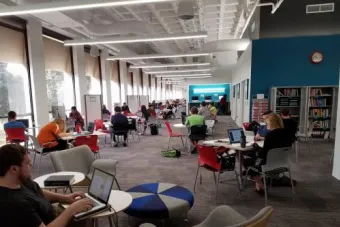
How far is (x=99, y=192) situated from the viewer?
1858 millimetres

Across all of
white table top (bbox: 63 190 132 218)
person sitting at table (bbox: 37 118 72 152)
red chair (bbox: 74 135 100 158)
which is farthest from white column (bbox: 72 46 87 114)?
white table top (bbox: 63 190 132 218)

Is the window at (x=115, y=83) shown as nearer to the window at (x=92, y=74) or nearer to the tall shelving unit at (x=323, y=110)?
the window at (x=92, y=74)

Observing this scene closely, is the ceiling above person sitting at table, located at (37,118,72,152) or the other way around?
above

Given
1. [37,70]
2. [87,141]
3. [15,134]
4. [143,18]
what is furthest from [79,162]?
[143,18]

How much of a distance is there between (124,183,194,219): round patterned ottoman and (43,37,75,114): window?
21.7 ft

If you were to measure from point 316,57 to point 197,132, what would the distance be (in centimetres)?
472

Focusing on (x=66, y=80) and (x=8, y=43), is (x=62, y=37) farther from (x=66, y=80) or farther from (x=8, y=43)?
(x=8, y=43)

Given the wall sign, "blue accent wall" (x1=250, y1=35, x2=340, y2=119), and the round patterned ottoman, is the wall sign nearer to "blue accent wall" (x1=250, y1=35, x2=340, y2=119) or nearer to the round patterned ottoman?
"blue accent wall" (x1=250, y1=35, x2=340, y2=119)

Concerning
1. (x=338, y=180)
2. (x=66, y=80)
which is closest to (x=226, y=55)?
(x=66, y=80)

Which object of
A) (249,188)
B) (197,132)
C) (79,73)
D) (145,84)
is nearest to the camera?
(249,188)

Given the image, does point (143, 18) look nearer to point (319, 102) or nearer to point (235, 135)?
point (235, 135)

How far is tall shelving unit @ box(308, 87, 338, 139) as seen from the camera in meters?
7.30

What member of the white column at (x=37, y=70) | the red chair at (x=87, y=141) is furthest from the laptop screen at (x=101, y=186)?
the white column at (x=37, y=70)

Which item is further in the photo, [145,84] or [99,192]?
[145,84]
